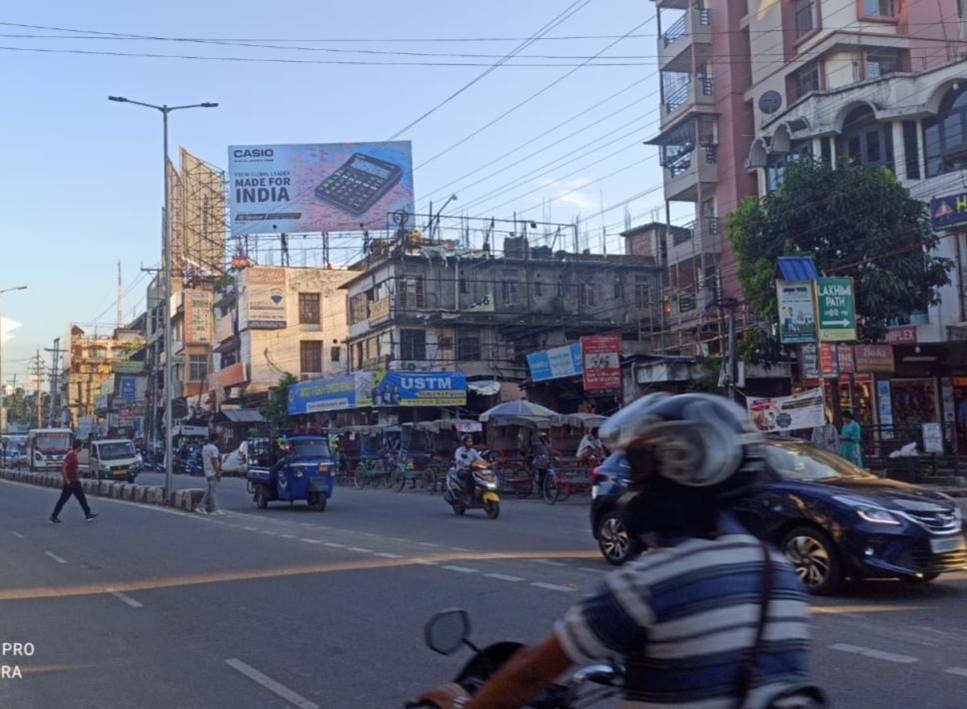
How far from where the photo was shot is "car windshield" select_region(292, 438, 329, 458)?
23.6 meters

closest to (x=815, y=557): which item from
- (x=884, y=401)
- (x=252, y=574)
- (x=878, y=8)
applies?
(x=252, y=574)

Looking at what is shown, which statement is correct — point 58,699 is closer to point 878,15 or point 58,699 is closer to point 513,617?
point 513,617

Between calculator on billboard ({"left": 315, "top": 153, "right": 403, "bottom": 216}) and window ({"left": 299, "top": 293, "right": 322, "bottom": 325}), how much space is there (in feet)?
30.5

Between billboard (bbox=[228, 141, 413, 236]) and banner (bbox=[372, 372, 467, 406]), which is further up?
billboard (bbox=[228, 141, 413, 236])

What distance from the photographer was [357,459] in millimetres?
37719

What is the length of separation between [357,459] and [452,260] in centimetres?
1423

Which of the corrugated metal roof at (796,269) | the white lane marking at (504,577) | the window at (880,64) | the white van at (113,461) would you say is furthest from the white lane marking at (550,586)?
the white van at (113,461)

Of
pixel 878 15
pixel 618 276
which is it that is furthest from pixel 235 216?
pixel 878 15

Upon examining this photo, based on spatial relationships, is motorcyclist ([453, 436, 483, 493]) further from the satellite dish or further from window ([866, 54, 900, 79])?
the satellite dish

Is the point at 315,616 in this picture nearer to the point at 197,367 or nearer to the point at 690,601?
the point at 690,601

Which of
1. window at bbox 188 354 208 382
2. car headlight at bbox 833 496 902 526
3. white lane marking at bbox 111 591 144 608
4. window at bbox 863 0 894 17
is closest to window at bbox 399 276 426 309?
window at bbox 863 0 894 17

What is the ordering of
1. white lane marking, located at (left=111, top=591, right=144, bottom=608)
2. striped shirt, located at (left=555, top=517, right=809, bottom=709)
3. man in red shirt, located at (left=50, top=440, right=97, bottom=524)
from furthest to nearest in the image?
1. man in red shirt, located at (left=50, top=440, right=97, bottom=524)
2. white lane marking, located at (left=111, top=591, right=144, bottom=608)
3. striped shirt, located at (left=555, top=517, right=809, bottom=709)

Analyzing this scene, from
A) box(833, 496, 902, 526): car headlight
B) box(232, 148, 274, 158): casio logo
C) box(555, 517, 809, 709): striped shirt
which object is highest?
box(232, 148, 274, 158): casio logo

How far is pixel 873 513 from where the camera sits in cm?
904
